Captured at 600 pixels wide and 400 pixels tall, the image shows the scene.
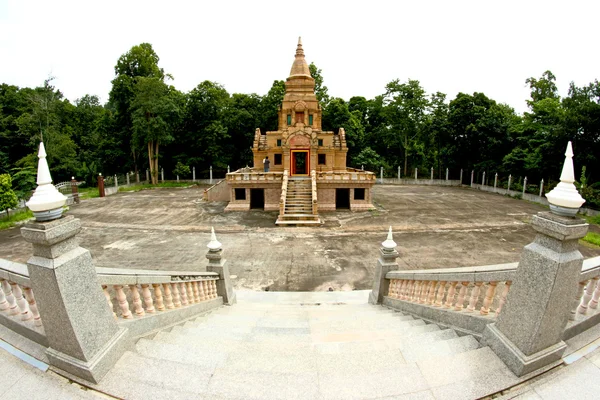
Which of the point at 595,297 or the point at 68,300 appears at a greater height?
the point at 68,300

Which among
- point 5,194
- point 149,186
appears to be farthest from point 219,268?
point 149,186

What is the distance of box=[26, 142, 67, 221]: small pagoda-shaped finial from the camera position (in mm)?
2748

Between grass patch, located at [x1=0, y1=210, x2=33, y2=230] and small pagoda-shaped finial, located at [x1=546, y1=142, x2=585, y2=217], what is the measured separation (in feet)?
78.4

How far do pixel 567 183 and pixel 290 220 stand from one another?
1589 cm

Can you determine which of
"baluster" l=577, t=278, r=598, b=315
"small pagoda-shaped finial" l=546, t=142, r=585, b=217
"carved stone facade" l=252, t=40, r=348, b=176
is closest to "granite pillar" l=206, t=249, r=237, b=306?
"small pagoda-shaped finial" l=546, t=142, r=585, b=217

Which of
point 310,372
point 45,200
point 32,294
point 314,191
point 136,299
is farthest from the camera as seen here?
point 314,191

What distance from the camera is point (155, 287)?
179 inches

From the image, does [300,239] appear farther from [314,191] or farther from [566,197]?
[566,197]

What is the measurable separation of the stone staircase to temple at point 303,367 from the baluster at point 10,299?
1.45 metres

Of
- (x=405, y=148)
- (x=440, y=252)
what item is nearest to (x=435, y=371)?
(x=440, y=252)

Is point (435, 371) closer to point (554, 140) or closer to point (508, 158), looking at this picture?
point (554, 140)

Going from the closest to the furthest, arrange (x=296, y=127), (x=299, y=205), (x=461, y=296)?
(x=461, y=296) < (x=299, y=205) < (x=296, y=127)

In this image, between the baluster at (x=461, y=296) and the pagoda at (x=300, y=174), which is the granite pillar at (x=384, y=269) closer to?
the baluster at (x=461, y=296)

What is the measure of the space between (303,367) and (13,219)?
76.6 feet
